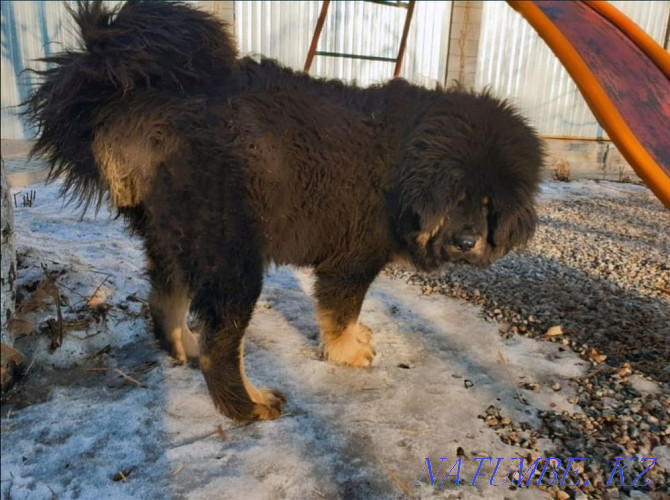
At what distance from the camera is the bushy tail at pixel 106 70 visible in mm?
2039

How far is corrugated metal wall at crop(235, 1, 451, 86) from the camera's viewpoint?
9.02 m

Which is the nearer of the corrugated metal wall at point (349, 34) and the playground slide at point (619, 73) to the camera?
the playground slide at point (619, 73)

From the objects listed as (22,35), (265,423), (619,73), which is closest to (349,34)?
(22,35)

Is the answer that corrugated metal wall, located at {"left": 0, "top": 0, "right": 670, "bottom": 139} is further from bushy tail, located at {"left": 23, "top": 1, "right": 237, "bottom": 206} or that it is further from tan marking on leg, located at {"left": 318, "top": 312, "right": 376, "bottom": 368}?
bushy tail, located at {"left": 23, "top": 1, "right": 237, "bottom": 206}

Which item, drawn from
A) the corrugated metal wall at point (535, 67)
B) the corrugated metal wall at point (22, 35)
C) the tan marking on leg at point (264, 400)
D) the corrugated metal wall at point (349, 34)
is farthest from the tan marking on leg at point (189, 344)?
the corrugated metal wall at point (535, 67)

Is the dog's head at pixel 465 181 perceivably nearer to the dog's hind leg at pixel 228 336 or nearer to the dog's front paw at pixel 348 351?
the dog's front paw at pixel 348 351

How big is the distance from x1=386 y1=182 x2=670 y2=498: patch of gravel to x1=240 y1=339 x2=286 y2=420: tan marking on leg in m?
1.04

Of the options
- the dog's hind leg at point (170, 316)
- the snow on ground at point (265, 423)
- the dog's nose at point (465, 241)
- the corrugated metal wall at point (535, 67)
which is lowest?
the snow on ground at point (265, 423)

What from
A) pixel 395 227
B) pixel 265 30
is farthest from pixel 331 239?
pixel 265 30

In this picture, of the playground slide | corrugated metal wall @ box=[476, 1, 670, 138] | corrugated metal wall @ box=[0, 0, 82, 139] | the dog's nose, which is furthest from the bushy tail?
corrugated metal wall @ box=[476, 1, 670, 138]

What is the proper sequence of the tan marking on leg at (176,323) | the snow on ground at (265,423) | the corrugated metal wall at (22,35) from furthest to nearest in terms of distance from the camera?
1. the corrugated metal wall at (22,35)
2. the tan marking on leg at (176,323)
3. the snow on ground at (265,423)

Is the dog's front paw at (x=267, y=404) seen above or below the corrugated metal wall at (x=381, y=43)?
below

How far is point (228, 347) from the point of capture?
229 cm

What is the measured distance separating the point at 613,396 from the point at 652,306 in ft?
4.83
